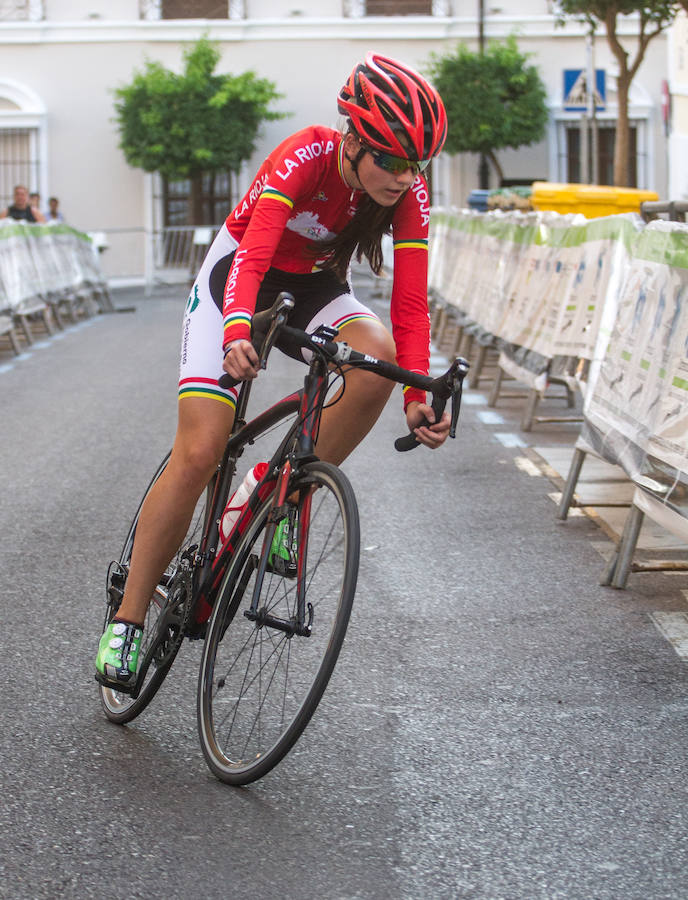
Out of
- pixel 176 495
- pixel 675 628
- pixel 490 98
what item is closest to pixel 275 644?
pixel 176 495

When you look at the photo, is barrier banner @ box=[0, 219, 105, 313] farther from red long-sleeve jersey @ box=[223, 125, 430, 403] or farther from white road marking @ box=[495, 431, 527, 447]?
red long-sleeve jersey @ box=[223, 125, 430, 403]

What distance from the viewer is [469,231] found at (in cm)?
1546

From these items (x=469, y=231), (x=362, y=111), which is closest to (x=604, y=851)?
(x=362, y=111)

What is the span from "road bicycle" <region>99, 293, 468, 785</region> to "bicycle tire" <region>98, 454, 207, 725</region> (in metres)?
0.05

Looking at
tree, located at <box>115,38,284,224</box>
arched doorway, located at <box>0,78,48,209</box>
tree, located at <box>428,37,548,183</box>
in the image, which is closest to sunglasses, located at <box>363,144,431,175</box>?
tree, located at <box>428,37,548,183</box>

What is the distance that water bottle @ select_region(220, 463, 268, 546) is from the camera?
4.07m

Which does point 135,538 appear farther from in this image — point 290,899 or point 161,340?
point 161,340

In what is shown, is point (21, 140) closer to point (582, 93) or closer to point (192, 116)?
point (192, 116)

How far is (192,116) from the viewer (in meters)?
35.2

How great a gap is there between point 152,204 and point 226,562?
1392 inches

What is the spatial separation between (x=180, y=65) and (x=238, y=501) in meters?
35.9

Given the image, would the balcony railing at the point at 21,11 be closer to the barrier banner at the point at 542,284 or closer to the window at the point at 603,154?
the window at the point at 603,154

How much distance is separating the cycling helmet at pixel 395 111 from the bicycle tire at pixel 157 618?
119cm

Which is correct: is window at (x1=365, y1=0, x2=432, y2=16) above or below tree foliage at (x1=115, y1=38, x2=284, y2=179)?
above
